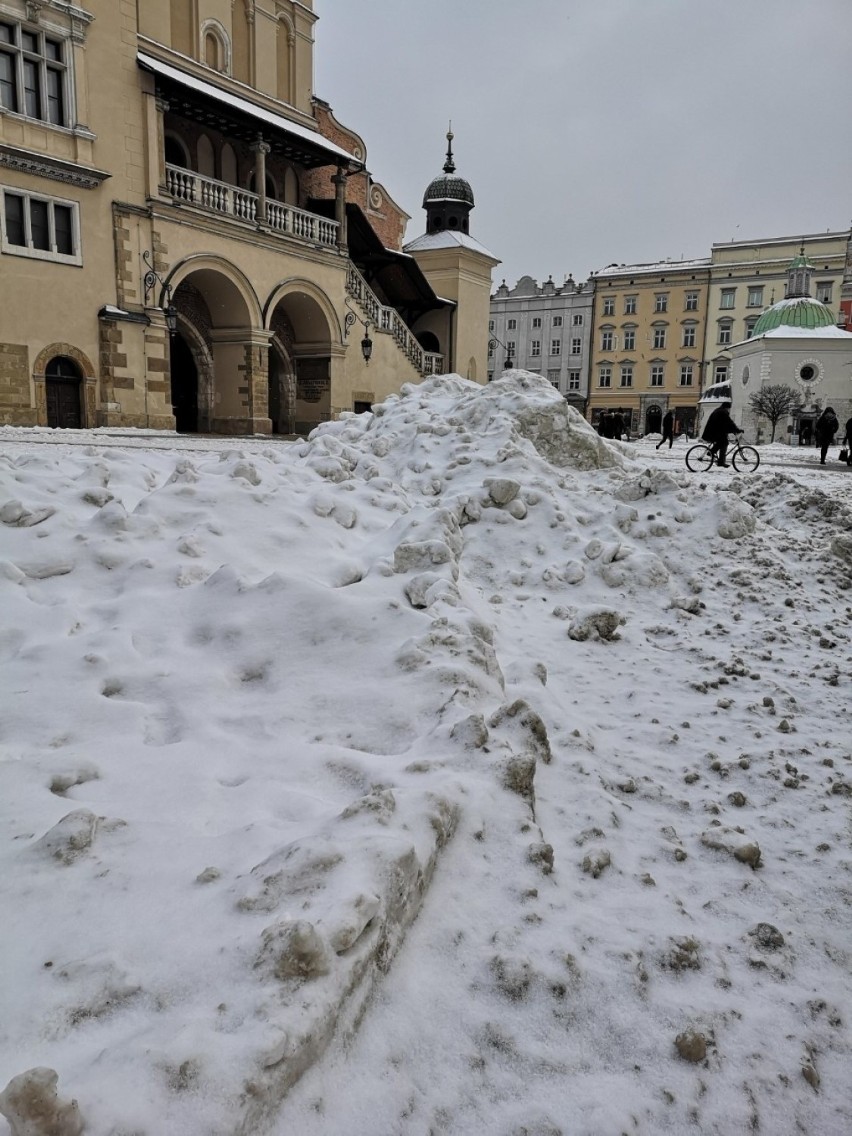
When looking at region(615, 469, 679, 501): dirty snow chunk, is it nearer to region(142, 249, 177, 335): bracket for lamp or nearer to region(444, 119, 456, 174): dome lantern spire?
region(142, 249, 177, 335): bracket for lamp

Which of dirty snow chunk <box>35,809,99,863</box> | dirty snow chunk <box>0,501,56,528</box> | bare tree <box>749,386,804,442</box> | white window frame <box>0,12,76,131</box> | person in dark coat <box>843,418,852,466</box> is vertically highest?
white window frame <box>0,12,76,131</box>

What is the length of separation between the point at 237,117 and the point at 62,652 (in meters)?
20.5

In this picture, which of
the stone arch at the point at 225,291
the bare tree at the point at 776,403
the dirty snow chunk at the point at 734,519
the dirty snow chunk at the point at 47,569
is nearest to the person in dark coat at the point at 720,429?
the dirty snow chunk at the point at 734,519

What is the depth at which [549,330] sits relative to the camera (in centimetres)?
6488

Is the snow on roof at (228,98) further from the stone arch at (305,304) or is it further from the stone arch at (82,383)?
the stone arch at (82,383)

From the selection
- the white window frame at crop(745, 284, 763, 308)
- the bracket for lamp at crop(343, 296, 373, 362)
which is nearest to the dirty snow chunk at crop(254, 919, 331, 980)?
the bracket for lamp at crop(343, 296, 373, 362)

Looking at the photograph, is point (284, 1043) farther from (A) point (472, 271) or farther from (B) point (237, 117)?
(A) point (472, 271)

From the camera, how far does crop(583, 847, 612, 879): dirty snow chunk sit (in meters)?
2.32

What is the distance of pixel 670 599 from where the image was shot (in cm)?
529

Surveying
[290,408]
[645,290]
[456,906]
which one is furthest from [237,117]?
Result: [645,290]

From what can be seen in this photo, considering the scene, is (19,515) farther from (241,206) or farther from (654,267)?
(654,267)

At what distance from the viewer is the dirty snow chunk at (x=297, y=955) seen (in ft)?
5.25

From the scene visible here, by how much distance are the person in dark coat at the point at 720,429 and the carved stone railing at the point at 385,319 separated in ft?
45.6

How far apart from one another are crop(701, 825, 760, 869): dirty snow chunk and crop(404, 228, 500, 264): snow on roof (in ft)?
105
